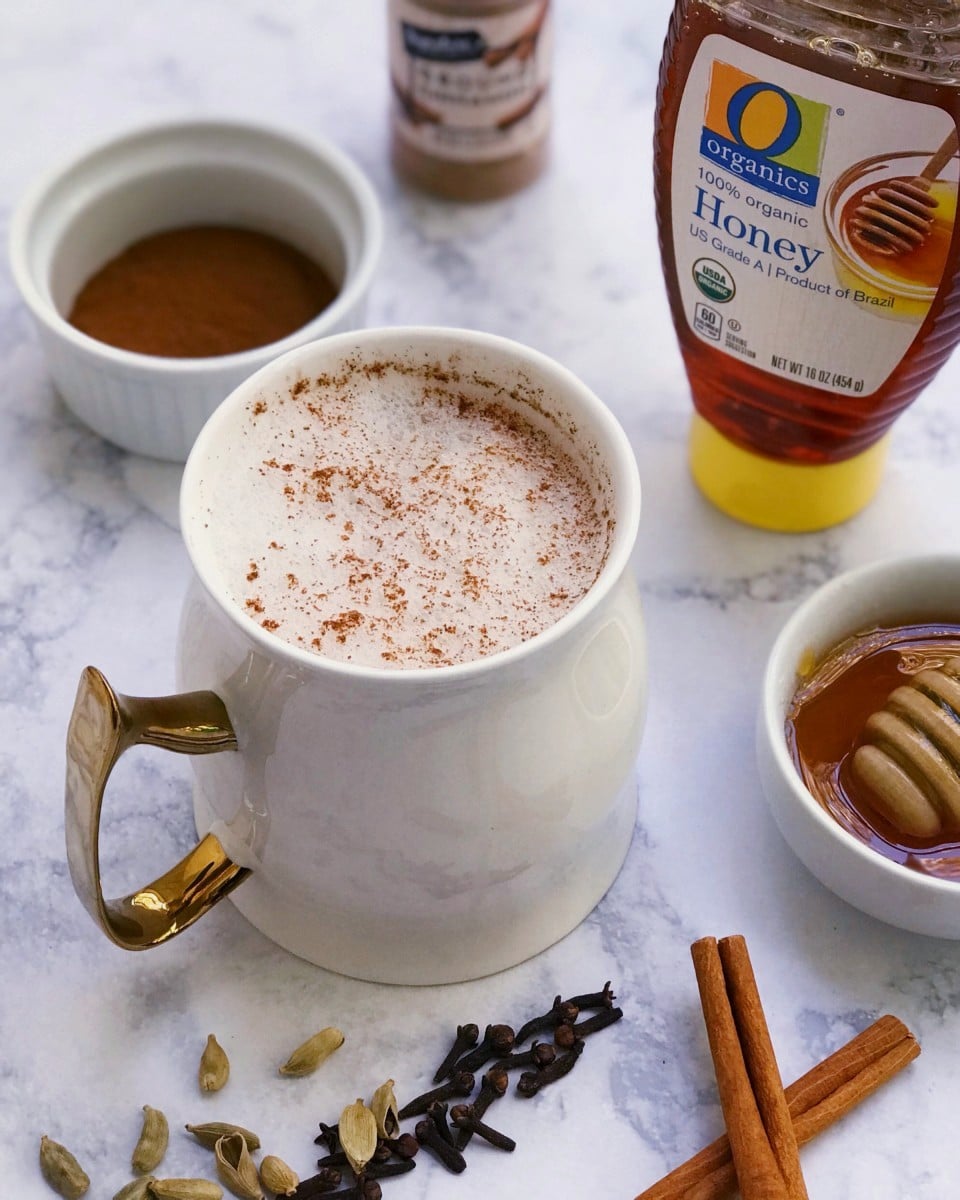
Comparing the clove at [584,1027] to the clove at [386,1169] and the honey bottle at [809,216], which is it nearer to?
the clove at [386,1169]

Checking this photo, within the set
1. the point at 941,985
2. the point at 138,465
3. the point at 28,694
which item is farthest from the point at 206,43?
the point at 941,985

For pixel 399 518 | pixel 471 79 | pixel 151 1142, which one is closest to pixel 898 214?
pixel 399 518

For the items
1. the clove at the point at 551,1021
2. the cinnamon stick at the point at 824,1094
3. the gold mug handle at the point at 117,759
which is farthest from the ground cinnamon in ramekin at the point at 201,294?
the cinnamon stick at the point at 824,1094

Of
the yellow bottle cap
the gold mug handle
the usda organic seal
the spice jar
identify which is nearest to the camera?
the gold mug handle

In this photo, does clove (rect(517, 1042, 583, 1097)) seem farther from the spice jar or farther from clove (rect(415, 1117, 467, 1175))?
the spice jar

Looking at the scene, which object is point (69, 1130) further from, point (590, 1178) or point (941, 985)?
point (941, 985)

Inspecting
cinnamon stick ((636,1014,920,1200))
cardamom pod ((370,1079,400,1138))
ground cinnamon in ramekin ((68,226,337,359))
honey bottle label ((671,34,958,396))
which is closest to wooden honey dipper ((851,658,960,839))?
cinnamon stick ((636,1014,920,1200))

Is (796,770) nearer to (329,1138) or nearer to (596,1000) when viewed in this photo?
(596,1000)
